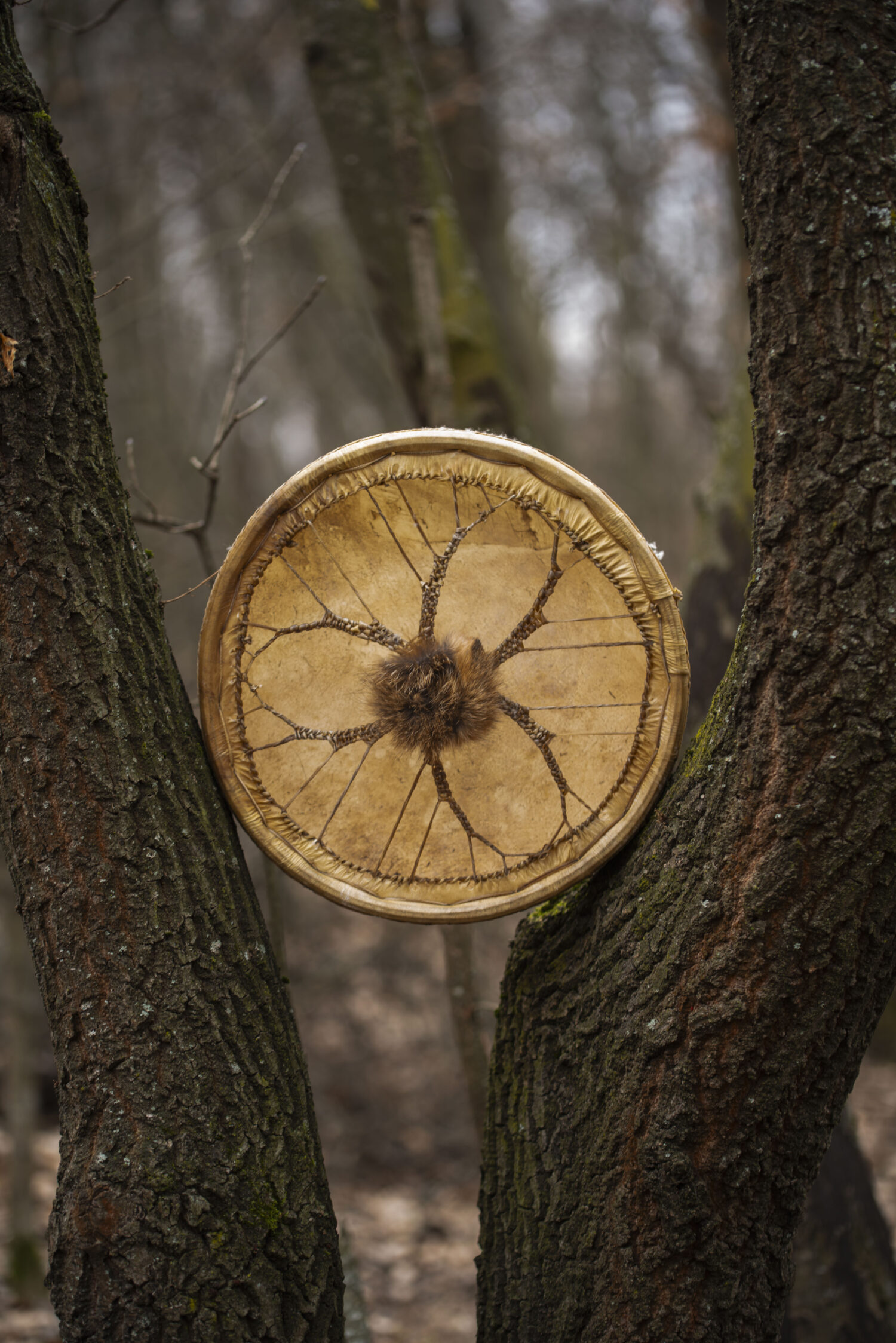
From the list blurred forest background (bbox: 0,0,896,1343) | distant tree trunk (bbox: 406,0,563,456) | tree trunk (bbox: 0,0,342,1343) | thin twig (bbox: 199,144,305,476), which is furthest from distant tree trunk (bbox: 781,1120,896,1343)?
distant tree trunk (bbox: 406,0,563,456)

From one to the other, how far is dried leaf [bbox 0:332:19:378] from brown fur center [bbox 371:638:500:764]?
75cm

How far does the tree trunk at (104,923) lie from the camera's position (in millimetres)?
1298

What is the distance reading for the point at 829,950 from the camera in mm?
1216

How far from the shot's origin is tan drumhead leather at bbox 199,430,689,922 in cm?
147

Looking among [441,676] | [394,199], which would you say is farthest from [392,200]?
[441,676]

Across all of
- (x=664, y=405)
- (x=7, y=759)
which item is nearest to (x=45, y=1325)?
(x=7, y=759)

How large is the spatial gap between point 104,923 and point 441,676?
2.19ft

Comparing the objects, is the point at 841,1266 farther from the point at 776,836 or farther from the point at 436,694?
the point at 436,694

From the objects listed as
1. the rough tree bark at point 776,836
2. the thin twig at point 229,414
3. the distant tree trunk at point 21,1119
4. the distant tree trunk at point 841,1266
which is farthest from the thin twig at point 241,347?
the distant tree trunk at point 841,1266

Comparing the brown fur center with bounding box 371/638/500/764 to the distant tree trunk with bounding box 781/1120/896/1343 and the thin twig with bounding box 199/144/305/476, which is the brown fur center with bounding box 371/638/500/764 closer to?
the thin twig with bounding box 199/144/305/476

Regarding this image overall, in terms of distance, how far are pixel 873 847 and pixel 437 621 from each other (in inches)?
30.2

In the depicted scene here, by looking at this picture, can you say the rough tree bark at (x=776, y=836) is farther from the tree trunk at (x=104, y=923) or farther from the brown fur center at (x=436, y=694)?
the tree trunk at (x=104, y=923)

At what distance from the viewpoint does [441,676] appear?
60.6 inches

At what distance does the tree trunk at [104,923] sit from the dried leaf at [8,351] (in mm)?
10
